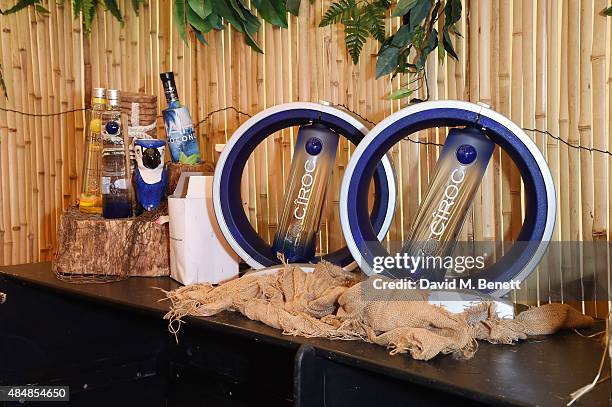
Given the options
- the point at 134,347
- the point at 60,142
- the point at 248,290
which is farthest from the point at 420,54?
the point at 60,142

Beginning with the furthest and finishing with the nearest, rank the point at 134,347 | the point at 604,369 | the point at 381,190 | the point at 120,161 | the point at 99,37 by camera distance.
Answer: the point at 99,37
the point at 134,347
the point at 120,161
the point at 381,190
the point at 604,369

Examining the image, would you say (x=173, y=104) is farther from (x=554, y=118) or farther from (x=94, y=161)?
(x=554, y=118)

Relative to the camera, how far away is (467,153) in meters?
1.07

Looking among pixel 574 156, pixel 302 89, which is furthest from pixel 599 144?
pixel 302 89

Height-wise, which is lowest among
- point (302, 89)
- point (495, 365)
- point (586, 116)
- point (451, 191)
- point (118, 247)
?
point (495, 365)

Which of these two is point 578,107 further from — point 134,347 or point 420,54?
point 134,347

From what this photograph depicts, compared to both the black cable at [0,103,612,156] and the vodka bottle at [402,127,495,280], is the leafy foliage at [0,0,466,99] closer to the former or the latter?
the black cable at [0,103,612,156]

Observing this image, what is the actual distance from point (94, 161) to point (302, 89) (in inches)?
18.8

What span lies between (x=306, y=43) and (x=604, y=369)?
0.95 meters

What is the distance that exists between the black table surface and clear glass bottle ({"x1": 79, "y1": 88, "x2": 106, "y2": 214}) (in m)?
0.52

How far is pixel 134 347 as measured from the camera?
1.68m

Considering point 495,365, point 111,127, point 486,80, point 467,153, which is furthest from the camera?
point 111,127

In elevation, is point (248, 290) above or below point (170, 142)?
below

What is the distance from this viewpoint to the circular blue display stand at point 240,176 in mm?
1258
